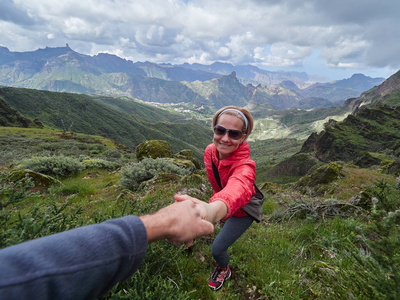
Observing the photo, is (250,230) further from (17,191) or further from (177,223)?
(17,191)

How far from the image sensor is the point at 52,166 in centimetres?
1031

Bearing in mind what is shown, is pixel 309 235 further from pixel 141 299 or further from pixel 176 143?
pixel 176 143

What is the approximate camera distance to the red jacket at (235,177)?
8.13ft

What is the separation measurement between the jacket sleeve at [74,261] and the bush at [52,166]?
11.3m

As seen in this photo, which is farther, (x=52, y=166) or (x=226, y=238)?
(x=52, y=166)

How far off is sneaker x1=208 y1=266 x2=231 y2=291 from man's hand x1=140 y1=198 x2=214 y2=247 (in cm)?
193

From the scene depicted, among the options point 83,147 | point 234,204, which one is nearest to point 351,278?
point 234,204

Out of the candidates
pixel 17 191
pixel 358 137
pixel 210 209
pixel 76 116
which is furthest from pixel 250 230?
pixel 76 116

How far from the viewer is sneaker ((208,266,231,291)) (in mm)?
3162

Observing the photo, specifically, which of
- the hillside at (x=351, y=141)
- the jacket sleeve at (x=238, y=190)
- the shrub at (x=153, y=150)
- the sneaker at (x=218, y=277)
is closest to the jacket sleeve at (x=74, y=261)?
the jacket sleeve at (x=238, y=190)

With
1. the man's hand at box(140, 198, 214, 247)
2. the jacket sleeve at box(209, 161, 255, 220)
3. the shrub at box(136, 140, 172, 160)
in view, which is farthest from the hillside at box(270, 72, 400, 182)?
the man's hand at box(140, 198, 214, 247)

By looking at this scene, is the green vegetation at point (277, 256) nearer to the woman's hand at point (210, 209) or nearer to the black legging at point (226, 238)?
the black legging at point (226, 238)

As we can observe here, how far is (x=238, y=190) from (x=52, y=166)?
11.6 meters

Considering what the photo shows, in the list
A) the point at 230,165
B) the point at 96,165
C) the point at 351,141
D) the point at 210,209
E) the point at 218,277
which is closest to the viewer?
the point at 210,209
